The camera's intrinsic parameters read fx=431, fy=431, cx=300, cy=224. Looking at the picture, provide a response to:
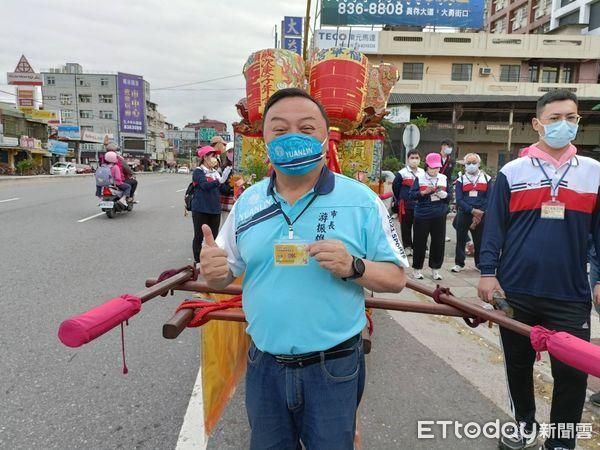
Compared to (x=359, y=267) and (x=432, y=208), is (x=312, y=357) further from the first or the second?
(x=432, y=208)

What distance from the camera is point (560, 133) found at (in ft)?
7.72

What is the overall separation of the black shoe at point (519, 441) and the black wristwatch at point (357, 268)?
1839 millimetres

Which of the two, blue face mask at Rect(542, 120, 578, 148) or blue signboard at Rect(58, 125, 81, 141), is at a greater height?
blue signboard at Rect(58, 125, 81, 141)

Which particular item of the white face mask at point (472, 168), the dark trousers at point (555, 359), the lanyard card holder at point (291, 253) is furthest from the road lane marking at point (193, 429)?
the white face mask at point (472, 168)

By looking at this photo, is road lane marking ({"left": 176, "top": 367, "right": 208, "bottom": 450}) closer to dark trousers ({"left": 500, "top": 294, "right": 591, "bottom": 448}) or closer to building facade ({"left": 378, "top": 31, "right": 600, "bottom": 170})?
dark trousers ({"left": 500, "top": 294, "right": 591, "bottom": 448})

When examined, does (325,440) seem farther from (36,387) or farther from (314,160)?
(36,387)

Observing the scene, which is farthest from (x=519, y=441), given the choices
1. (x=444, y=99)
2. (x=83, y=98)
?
(x=83, y=98)

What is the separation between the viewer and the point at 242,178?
417 cm

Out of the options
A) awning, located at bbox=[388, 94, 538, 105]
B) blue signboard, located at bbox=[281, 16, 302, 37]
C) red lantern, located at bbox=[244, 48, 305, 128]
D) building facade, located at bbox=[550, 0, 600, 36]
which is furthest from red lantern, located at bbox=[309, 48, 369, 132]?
building facade, located at bbox=[550, 0, 600, 36]

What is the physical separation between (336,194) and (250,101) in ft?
7.97

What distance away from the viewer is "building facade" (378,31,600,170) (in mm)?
29703

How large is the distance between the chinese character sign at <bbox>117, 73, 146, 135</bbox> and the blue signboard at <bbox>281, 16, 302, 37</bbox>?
32.0m

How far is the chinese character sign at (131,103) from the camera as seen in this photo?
44.9 m

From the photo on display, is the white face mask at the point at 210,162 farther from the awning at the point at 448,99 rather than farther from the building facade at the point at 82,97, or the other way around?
the building facade at the point at 82,97
